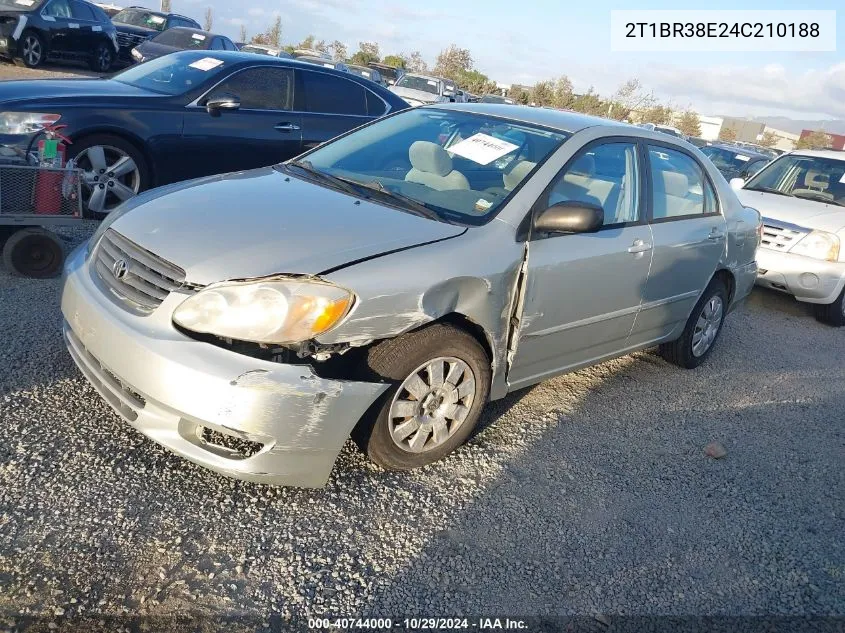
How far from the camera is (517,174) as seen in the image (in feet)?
12.0

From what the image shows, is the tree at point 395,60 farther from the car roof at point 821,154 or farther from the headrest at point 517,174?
the headrest at point 517,174

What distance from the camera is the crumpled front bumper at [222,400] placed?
2.62 meters

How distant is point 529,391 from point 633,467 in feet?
2.85

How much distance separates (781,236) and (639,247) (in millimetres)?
4147

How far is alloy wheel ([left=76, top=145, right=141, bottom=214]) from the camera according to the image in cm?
580

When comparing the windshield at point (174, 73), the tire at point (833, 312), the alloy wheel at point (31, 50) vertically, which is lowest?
the tire at point (833, 312)

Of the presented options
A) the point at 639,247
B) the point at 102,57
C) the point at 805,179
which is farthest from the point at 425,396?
the point at 102,57

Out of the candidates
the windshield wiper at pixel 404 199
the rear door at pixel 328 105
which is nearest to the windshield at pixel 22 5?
the rear door at pixel 328 105

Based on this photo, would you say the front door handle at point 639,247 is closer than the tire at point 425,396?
No

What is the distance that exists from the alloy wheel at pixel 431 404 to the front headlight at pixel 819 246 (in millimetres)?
5355

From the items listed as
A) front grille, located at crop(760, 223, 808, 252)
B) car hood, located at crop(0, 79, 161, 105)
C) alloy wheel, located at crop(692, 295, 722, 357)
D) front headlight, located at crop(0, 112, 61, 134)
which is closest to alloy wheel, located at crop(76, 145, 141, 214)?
front headlight, located at crop(0, 112, 61, 134)

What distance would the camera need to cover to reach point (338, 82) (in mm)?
7281

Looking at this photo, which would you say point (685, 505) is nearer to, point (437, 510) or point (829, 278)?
point (437, 510)

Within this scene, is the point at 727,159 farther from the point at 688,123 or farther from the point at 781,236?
the point at 688,123
